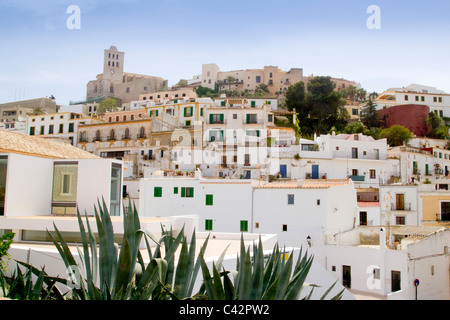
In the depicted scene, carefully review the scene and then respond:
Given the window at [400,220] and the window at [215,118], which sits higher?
the window at [215,118]

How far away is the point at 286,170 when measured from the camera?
31250 mm

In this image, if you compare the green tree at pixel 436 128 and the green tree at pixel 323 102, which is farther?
the green tree at pixel 323 102

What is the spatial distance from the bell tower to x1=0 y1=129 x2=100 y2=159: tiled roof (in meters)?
68.8

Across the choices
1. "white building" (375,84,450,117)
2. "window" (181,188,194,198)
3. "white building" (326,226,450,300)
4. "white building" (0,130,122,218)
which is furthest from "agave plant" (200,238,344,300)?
"white building" (375,84,450,117)

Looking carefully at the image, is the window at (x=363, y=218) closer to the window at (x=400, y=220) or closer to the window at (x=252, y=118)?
the window at (x=400, y=220)

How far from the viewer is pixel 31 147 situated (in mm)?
13461

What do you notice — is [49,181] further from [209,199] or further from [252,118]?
[252,118]

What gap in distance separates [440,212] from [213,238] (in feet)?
49.9

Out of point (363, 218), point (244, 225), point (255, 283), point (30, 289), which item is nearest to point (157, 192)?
point (244, 225)

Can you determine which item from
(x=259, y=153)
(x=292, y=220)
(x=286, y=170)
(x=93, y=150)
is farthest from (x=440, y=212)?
(x=93, y=150)

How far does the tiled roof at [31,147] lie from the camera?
12550 mm

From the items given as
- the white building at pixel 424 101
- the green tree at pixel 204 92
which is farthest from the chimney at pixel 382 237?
the green tree at pixel 204 92

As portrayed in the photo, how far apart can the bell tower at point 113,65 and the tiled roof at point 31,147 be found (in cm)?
6881
